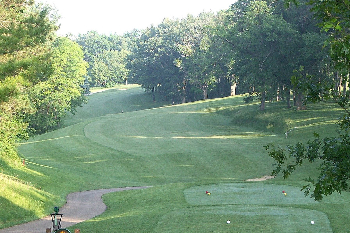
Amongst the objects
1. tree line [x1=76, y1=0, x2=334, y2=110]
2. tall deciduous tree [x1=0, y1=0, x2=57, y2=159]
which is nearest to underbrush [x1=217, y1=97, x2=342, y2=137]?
tree line [x1=76, y1=0, x2=334, y2=110]

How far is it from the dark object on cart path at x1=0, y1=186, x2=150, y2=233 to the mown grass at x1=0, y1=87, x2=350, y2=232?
0.57 m

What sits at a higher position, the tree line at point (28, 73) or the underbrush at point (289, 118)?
the tree line at point (28, 73)

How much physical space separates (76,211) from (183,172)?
1391 cm

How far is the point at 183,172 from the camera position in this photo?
3378 cm

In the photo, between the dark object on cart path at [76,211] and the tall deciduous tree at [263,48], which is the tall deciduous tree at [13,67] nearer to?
the dark object on cart path at [76,211]

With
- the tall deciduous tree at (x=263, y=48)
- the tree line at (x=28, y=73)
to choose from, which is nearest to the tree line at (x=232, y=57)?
the tall deciduous tree at (x=263, y=48)

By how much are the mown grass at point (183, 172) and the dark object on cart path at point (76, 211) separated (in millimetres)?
565

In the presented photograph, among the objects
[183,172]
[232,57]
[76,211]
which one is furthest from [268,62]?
[76,211]

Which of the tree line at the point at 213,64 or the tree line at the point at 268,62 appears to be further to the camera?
the tree line at the point at 213,64

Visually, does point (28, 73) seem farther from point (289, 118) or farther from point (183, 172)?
point (289, 118)

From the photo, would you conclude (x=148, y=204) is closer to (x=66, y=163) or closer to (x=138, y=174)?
(x=138, y=174)

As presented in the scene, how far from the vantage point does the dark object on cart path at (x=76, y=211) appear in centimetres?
1720

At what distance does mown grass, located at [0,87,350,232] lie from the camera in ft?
49.5

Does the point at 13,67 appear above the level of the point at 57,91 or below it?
above
